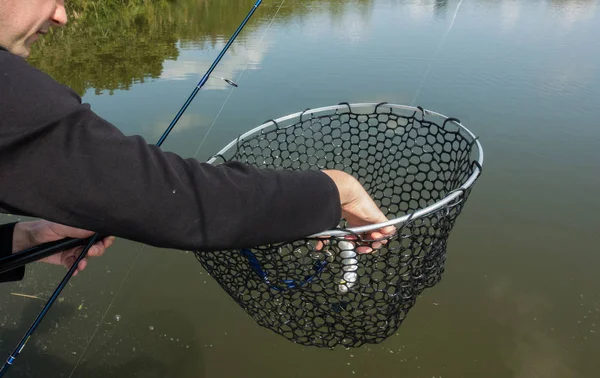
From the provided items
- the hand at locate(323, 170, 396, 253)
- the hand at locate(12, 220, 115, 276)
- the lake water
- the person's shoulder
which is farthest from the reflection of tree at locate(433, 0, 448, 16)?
the person's shoulder

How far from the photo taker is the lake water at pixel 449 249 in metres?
2.37

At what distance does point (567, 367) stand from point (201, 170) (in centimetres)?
229

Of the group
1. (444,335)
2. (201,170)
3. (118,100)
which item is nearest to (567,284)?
(444,335)

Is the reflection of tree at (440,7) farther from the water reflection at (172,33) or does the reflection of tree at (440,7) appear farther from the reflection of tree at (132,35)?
the reflection of tree at (132,35)

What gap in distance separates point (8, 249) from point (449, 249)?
2.45 metres

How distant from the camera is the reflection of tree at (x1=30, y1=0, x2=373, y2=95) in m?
6.63

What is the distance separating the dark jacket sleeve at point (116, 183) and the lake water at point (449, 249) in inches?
70.0

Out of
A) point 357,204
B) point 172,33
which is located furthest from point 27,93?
point 172,33

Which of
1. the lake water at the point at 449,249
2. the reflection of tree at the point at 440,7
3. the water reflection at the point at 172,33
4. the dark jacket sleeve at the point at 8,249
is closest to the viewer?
the dark jacket sleeve at the point at 8,249

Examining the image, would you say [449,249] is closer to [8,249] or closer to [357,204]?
[357,204]

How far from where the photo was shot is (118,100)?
533 cm

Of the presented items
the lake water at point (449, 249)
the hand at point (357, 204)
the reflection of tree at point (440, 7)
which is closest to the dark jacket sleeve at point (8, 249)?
the hand at point (357, 204)

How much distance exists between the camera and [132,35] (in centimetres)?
936

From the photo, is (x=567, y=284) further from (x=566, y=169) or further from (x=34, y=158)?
(x=34, y=158)
